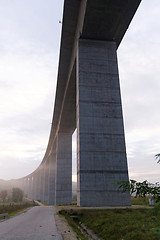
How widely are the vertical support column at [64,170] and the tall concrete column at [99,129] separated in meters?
23.8

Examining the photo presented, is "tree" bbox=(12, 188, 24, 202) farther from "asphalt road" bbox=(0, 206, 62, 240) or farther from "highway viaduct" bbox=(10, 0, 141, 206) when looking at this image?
"asphalt road" bbox=(0, 206, 62, 240)

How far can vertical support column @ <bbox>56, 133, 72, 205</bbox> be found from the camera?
39.3 metres

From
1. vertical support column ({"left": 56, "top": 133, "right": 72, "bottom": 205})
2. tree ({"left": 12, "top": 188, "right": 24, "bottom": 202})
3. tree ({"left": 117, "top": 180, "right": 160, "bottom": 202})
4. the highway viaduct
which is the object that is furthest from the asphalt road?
tree ({"left": 12, "top": 188, "right": 24, "bottom": 202})

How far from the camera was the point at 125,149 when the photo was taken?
58.3 ft

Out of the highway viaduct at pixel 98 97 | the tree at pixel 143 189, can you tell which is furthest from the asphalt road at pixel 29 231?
the highway viaduct at pixel 98 97

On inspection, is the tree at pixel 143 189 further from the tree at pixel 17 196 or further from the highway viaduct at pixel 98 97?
the tree at pixel 17 196

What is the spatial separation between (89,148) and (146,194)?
15424 millimetres

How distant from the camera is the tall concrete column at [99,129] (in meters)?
16.5

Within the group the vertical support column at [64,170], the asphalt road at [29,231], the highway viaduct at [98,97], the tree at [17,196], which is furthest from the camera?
the tree at [17,196]

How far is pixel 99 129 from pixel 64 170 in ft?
82.9

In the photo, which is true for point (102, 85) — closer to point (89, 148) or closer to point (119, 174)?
point (89, 148)

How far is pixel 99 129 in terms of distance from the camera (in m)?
18.1

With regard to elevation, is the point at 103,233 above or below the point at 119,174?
below

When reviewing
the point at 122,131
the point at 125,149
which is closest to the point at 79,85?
the point at 122,131
